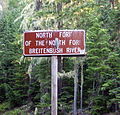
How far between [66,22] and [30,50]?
5032mm

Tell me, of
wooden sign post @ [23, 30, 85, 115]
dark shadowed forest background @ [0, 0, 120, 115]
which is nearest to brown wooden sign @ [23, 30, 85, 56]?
wooden sign post @ [23, 30, 85, 115]

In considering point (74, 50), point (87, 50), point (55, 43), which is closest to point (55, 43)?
point (55, 43)

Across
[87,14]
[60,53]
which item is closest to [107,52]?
[87,14]

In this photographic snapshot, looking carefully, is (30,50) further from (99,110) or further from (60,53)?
(99,110)

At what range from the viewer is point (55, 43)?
3951 millimetres

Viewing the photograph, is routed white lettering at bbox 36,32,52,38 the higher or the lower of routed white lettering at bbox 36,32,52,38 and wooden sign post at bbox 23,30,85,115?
the higher

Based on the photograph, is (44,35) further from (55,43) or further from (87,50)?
(87,50)

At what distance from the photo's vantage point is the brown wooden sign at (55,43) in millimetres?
3914

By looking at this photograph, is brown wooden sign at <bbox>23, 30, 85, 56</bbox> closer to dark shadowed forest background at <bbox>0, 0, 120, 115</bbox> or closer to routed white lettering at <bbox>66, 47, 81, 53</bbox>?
routed white lettering at <bbox>66, 47, 81, 53</bbox>

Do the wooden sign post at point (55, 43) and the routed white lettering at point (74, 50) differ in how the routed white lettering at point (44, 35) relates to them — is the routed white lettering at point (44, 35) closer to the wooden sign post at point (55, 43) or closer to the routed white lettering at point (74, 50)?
the wooden sign post at point (55, 43)

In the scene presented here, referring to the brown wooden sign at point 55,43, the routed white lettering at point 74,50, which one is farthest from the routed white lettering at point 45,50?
the routed white lettering at point 74,50

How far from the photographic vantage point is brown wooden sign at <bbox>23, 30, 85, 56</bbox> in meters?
3.91

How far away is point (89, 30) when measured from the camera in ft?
30.2

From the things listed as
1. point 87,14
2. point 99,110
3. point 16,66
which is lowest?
point 99,110
